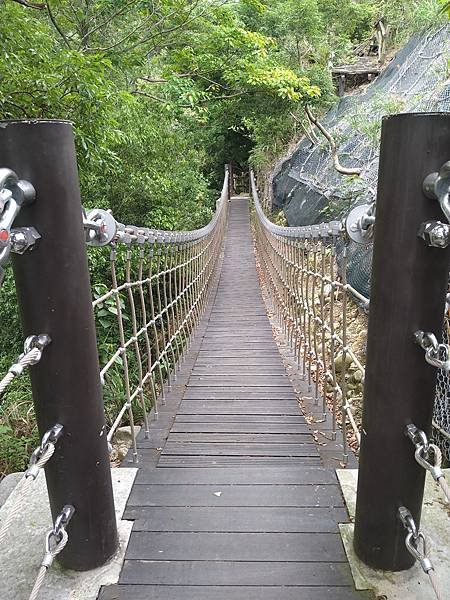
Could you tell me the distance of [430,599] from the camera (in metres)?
0.95

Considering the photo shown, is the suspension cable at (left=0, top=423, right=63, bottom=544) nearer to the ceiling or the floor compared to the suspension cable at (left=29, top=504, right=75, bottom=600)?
nearer to the ceiling

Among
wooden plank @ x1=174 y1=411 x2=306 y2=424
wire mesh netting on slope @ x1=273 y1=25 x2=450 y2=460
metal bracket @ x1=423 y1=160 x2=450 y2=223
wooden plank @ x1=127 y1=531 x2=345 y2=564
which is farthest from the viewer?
wire mesh netting on slope @ x1=273 y1=25 x2=450 y2=460

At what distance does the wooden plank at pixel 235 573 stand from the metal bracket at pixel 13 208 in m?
0.75

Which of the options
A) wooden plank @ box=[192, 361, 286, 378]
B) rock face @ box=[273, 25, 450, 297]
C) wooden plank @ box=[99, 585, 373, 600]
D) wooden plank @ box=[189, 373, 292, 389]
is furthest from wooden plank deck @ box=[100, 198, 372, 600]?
rock face @ box=[273, 25, 450, 297]

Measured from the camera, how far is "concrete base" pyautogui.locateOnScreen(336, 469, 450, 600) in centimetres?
98

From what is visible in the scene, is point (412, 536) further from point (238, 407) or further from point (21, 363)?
point (238, 407)

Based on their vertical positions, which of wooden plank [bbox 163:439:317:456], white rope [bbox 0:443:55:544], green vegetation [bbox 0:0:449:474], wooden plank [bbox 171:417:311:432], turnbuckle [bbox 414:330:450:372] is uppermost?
green vegetation [bbox 0:0:449:474]

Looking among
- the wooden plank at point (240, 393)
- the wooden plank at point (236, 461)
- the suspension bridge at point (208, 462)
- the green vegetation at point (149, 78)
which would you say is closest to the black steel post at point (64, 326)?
the suspension bridge at point (208, 462)

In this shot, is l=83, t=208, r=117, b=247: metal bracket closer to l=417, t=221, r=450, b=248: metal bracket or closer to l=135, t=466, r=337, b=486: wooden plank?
l=417, t=221, r=450, b=248: metal bracket

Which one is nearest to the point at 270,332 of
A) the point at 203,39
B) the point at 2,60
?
the point at 2,60

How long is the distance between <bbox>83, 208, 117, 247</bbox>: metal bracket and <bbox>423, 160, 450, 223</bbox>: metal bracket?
646mm

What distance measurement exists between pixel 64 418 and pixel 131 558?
0.41 metres

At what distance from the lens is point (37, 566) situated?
105cm

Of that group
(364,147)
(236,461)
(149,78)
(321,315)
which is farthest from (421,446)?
(149,78)
